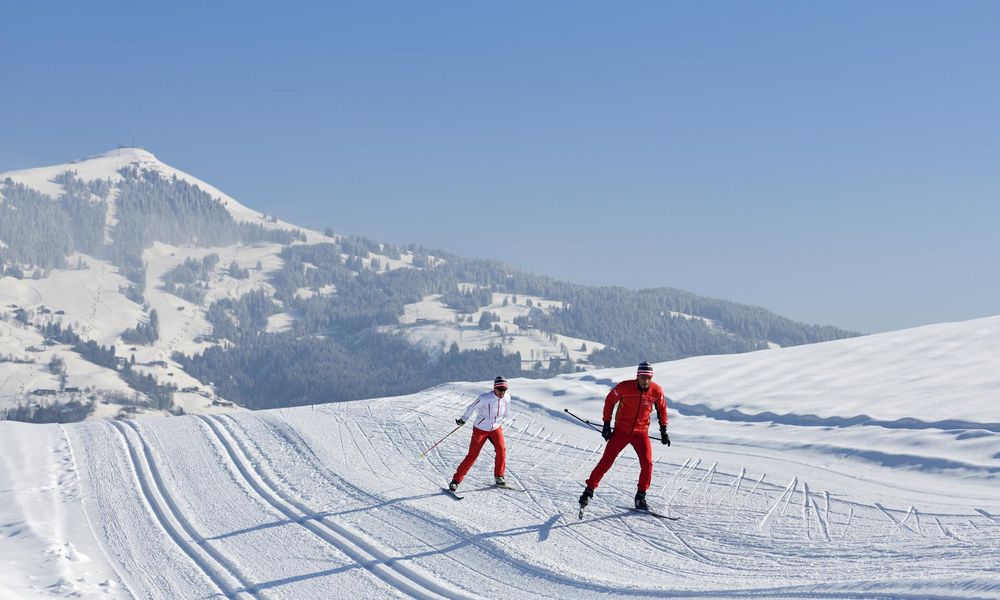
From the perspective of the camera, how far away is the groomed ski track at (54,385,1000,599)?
9133 millimetres

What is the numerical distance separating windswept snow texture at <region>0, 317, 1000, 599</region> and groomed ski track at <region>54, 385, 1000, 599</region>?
4 centimetres

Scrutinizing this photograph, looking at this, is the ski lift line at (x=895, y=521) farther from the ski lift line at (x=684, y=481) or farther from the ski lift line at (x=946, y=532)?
the ski lift line at (x=684, y=481)

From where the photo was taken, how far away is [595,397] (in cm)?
2141

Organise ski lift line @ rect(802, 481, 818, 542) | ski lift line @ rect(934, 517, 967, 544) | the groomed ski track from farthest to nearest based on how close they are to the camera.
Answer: ski lift line @ rect(802, 481, 818, 542) < ski lift line @ rect(934, 517, 967, 544) < the groomed ski track

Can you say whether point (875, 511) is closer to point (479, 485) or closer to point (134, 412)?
point (479, 485)

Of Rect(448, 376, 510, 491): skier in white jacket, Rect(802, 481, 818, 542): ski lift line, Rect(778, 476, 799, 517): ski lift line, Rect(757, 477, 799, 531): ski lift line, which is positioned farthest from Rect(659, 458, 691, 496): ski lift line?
Rect(448, 376, 510, 491): skier in white jacket

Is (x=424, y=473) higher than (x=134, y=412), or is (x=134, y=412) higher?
(x=424, y=473)

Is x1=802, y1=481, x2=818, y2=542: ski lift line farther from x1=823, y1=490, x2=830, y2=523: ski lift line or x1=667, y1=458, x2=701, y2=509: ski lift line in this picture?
x1=667, y1=458, x2=701, y2=509: ski lift line

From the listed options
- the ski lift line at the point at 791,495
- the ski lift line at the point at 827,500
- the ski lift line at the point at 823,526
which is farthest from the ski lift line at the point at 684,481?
A: the ski lift line at the point at 827,500

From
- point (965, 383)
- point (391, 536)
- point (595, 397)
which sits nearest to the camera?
point (391, 536)

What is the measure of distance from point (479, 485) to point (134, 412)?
190583mm

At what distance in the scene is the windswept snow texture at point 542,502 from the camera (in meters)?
9.39

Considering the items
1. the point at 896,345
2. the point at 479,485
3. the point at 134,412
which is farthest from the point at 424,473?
the point at 134,412

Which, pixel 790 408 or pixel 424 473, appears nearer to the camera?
pixel 424 473
